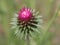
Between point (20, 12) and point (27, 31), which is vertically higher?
point (20, 12)

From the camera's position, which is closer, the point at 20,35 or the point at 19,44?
the point at 20,35

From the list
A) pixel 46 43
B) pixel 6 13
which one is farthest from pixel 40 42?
pixel 6 13

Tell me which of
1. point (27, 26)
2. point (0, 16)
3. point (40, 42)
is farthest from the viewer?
point (0, 16)

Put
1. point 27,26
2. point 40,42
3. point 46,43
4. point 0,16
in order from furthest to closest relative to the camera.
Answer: point 0,16 → point 46,43 → point 40,42 → point 27,26

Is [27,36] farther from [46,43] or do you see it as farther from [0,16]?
[0,16]

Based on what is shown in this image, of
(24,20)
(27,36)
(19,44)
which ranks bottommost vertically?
(19,44)

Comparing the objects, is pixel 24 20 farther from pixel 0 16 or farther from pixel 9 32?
pixel 0 16

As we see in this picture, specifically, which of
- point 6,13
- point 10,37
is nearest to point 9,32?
point 10,37
